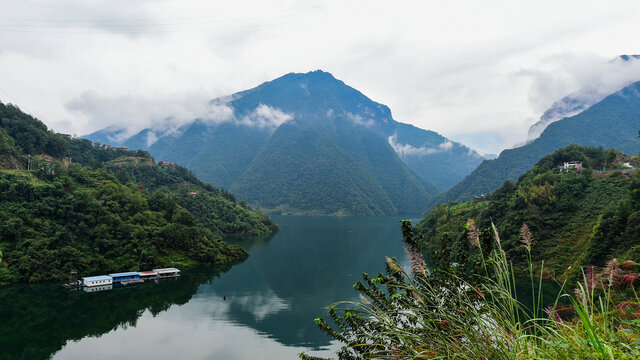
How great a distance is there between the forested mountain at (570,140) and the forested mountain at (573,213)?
165 ft

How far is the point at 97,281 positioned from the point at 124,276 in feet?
7.37

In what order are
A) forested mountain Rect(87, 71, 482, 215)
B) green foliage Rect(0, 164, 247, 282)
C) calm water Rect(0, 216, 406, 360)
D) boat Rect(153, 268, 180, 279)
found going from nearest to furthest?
1. calm water Rect(0, 216, 406, 360)
2. green foliage Rect(0, 164, 247, 282)
3. boat Rect(153, 268, 180, 279)
4. forested mountain Rect(87, 71, 482, 215)

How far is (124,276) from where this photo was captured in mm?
29984

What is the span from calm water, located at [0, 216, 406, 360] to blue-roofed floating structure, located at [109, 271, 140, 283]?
1.67 m

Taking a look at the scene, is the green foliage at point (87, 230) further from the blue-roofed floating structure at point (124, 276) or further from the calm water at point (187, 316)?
the calm water at point (187, 316)

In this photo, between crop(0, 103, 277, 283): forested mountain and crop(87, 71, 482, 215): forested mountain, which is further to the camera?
crop(87, 71, 482, 215): forested mountain

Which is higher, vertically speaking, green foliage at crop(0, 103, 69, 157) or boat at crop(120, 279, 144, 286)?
green foliage at crop(0, 103, 69, 157)

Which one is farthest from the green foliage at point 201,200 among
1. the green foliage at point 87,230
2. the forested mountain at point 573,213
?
the forested mountain at point 573,213

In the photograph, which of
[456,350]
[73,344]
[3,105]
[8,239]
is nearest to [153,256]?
[8,239]

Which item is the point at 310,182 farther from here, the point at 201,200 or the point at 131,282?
the point at 131,282

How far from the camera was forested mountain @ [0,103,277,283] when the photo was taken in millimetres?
29578

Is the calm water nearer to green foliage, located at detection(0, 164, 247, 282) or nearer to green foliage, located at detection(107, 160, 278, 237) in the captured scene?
green foliage, located at detection(0, 164, 247, 282)

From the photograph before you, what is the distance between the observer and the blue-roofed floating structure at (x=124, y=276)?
96.8ft

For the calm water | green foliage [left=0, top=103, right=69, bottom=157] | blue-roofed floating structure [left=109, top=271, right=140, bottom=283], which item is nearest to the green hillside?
green foliage [left=0, top=103, right=69, bottom=157]
